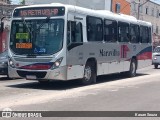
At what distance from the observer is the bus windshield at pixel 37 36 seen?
594 inches

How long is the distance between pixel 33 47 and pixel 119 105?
4.91 meters

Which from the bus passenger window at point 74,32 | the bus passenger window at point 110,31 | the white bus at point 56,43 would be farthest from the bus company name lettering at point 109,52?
the bus passenger window at point 74,32

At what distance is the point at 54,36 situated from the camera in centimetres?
1510

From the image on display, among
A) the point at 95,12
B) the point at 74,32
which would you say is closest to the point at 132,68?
the point at 95,12

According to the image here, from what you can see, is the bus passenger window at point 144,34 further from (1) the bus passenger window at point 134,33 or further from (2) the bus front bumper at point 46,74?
(2) the bus front bumper at point 46,74

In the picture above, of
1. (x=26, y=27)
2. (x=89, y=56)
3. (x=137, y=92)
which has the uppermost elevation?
(x=26, y=27)

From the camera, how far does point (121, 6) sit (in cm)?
5775

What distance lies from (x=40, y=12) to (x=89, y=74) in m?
3.36

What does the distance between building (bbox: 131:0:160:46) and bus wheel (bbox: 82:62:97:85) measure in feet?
159

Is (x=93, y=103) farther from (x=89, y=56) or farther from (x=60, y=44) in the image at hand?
(x=89, y=56)

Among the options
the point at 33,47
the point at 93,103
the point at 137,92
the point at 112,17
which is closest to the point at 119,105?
the point at 93,103

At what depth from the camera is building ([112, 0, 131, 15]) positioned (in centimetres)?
5541

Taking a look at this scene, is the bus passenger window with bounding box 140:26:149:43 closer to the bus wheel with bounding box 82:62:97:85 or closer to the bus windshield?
the bus wheel with bounding box 82:62:97:85

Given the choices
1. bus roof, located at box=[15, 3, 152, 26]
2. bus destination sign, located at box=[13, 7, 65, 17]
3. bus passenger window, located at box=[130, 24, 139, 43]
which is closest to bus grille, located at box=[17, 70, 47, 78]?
bus destination sign, located at box=[13, 7, 65, 17]
